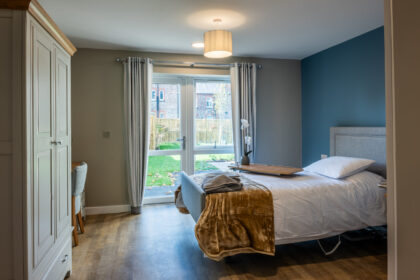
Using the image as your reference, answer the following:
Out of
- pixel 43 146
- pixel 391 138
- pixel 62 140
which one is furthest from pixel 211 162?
pixel 391 138

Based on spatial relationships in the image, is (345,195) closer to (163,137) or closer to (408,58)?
(408,58)

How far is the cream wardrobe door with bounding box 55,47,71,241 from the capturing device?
215 centimetres

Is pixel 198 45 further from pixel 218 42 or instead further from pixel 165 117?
pixel 165 117

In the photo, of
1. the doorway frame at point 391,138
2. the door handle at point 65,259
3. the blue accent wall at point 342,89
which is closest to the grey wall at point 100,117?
the blue accent wall at point 342,89

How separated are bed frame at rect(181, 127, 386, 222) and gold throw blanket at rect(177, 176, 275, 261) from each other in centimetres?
14

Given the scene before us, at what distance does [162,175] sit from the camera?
4672 millimetres

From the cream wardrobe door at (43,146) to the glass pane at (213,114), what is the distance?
2903 mm

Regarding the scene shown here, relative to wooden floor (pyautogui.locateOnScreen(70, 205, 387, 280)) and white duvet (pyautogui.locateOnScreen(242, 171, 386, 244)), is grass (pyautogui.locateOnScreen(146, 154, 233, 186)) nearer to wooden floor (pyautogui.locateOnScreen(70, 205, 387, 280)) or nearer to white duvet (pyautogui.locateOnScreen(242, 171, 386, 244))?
wooden floor (pyautogui.locateOnScreen(70, 205, 387, 280))

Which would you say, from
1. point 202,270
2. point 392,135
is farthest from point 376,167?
point 392,135

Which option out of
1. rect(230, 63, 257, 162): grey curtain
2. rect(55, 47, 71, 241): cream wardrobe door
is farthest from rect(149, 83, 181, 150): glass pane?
rect(55, 47, 71, 241): cream wardrobe door

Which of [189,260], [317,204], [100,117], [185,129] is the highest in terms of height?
[100,117]

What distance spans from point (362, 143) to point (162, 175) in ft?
9.57
